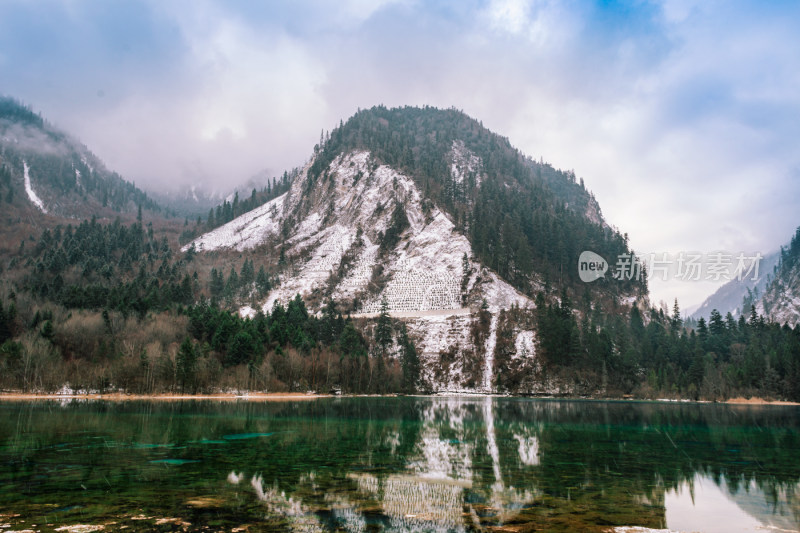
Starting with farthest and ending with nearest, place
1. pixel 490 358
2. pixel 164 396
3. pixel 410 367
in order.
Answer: pixel 490 358, pixel 410 367, pixel 164 396

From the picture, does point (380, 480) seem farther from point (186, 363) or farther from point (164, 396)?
point (164, 396)

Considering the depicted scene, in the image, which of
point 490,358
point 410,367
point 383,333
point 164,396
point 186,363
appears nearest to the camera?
point 164,396

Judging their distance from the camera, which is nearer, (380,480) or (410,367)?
(380,480)

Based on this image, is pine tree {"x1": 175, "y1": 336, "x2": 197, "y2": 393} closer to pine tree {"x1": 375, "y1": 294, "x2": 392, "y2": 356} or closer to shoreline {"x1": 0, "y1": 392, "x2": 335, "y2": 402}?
shoreline {"x1": 0, "y1": 392, "x2": 335, "y2": 402}

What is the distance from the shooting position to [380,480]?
22.2 metres

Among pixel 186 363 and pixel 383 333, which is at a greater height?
pixel 383 333

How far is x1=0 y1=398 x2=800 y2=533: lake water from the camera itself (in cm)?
1570

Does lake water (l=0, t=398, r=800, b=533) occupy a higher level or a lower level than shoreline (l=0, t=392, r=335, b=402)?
higher

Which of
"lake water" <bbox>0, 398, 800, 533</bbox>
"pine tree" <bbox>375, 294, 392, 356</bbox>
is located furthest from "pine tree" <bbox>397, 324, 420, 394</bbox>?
"lake water" <bbox>0, 398, 800, 533</bbox>

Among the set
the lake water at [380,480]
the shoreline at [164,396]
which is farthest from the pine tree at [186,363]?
the lake water at [380,480]

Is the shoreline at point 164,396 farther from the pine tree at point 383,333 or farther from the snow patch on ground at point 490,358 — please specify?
the snow patch on ground at point 490,358

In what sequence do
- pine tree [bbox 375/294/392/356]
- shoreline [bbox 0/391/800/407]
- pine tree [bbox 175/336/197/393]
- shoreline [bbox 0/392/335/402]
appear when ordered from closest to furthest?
shoreline [bbox 0/392/335/402]
shoreline [bbox 0/391/800/407]
pine tree [bbox 175/336/197/393]
pine tree [bbox 375/294/392/356]

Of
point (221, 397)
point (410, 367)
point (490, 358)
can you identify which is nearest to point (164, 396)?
point (221, 397)

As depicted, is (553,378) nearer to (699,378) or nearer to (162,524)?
(699,378)
